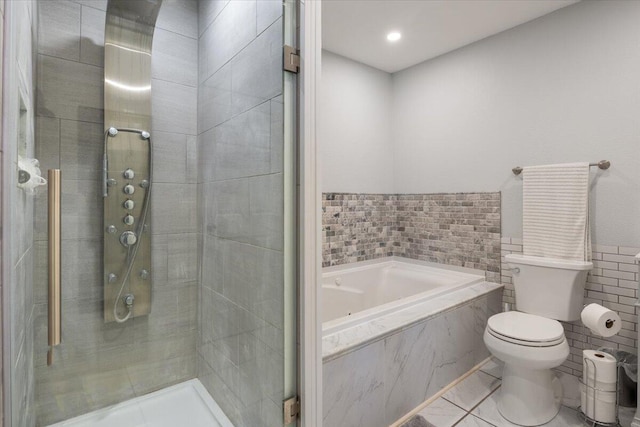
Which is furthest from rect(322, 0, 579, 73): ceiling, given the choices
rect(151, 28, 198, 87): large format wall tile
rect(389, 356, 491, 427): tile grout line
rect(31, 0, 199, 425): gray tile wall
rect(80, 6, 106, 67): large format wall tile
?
rect(389, 356, 491, 427): tile grout line

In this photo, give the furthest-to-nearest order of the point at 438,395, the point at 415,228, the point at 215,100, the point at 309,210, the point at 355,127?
1. the point at 415,228
2. the point at 355,127
3. the point at 438,395
4. the point at 215,100
5. the point at 309,210

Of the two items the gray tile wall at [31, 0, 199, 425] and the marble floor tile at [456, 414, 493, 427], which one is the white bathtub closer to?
the marble floor tile at [456, 414, 493, 427]

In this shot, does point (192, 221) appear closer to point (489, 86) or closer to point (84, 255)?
point (84, 255)

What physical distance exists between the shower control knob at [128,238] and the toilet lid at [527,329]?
216 cm

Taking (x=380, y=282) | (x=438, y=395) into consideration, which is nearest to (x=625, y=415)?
(x=438, y=395)

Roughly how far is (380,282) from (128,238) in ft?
7.17

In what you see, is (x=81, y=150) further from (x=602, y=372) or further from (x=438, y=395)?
(x=602, y=372)

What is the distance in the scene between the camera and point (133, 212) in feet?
6.31

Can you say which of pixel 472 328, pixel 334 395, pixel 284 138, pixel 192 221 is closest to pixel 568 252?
pixel 472 328

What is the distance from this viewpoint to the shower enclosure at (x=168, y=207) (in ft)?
4.51

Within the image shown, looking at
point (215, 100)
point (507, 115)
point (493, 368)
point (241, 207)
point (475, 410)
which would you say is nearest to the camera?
point (241, 207)

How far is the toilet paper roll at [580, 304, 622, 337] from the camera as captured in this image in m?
1.92

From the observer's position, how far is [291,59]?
4.31ft

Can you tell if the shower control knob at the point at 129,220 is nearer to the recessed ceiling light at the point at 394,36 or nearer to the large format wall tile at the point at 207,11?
the large format wall tile at the point at 207,11
